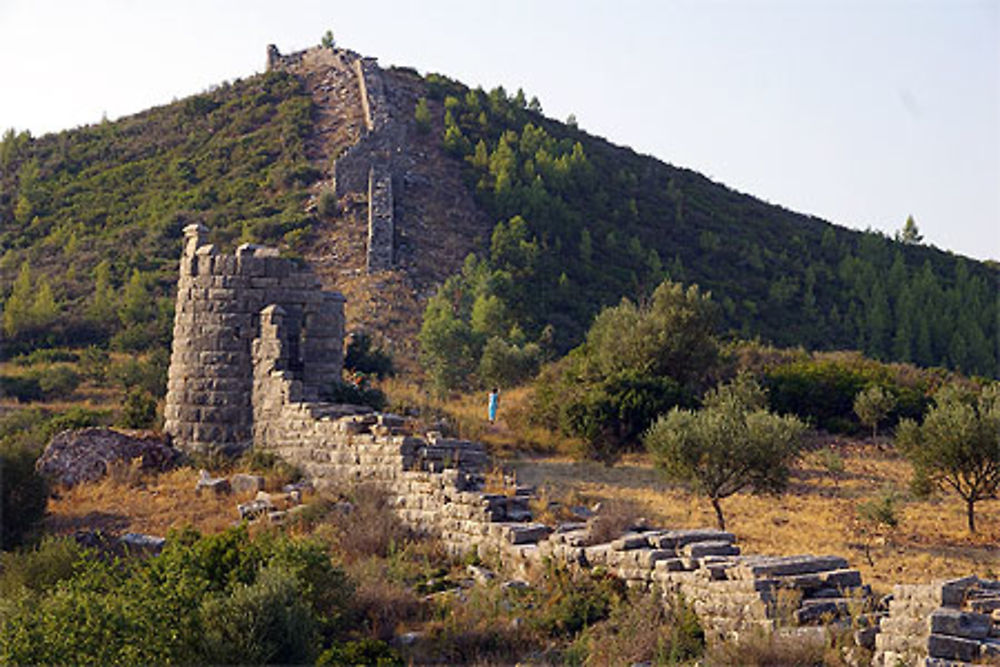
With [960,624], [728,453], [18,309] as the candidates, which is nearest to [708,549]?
[960,624]

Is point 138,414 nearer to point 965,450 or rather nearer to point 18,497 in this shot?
point 18,497

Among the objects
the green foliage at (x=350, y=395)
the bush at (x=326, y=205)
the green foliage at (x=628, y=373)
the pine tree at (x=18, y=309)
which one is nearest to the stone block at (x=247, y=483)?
the green foliage at (x=350, y=395)

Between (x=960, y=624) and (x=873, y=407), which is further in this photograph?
(x=873, y=407)

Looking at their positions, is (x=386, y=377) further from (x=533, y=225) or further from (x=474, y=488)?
(x=533, y=225)

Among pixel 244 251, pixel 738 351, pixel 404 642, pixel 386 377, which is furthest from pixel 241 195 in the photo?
pixel 404 642

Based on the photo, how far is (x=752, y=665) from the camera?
29.9 ft

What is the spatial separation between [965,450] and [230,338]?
12229mm

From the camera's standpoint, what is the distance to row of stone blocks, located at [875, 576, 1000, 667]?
27.0 ft

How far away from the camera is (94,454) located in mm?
17453

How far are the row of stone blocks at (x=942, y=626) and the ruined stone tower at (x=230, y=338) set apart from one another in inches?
427

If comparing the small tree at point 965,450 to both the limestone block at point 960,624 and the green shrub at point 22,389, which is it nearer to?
the limestone block at point 960,624

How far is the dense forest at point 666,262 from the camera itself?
4806 centimetres

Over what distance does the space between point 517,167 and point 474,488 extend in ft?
146

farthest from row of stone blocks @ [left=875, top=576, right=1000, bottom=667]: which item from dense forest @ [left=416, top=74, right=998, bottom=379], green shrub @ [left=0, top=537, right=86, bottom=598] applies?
dense forest @ [left=416, top=74, right=998, bottom=379]
